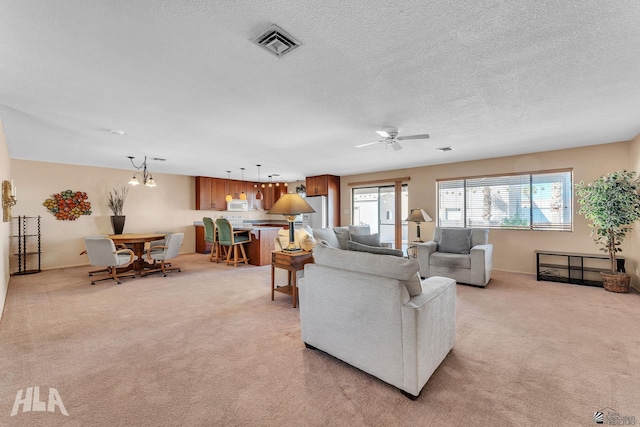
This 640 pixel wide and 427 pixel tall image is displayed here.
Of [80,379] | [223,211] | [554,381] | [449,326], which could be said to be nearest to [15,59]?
[80,379]

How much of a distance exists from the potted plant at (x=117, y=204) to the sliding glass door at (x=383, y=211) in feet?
19.5

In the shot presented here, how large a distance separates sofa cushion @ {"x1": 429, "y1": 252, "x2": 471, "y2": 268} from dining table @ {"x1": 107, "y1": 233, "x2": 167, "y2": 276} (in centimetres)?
511

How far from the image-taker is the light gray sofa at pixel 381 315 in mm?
1752

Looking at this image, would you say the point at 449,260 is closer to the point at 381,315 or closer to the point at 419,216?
the point at 419,216

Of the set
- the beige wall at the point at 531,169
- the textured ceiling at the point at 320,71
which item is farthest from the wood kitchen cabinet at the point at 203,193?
the beige wall at the point at 531,169

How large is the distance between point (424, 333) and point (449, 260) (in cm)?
309

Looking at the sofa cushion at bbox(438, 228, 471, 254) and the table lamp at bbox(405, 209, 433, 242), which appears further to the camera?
the table lamp at bbox(405, 209, 433, 242)

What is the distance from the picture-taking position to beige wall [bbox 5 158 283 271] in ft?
19.0

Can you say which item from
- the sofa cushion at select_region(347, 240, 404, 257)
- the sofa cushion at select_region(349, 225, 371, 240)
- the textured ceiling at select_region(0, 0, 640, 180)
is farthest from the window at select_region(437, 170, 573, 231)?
the sofa cushion at select_region(347, 240, 404, 257)

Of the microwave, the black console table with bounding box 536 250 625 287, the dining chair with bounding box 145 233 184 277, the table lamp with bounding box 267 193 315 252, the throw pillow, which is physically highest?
the microwave

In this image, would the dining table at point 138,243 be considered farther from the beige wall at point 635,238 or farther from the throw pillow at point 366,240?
the beige wall at point 635,238

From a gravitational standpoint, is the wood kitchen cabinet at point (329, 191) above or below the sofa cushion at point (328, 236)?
above

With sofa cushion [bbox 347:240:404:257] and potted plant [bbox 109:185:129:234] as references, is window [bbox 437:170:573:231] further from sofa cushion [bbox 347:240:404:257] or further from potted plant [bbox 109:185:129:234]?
potted plant [bbox 109:185:129:234]

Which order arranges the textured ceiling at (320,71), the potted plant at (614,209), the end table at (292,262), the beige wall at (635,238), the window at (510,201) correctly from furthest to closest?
the window at (510,201) → the beige wall at (635,238) → the potted plant at (614,209) → the end table at (292,262) → the textured ceiling at (320,71)
